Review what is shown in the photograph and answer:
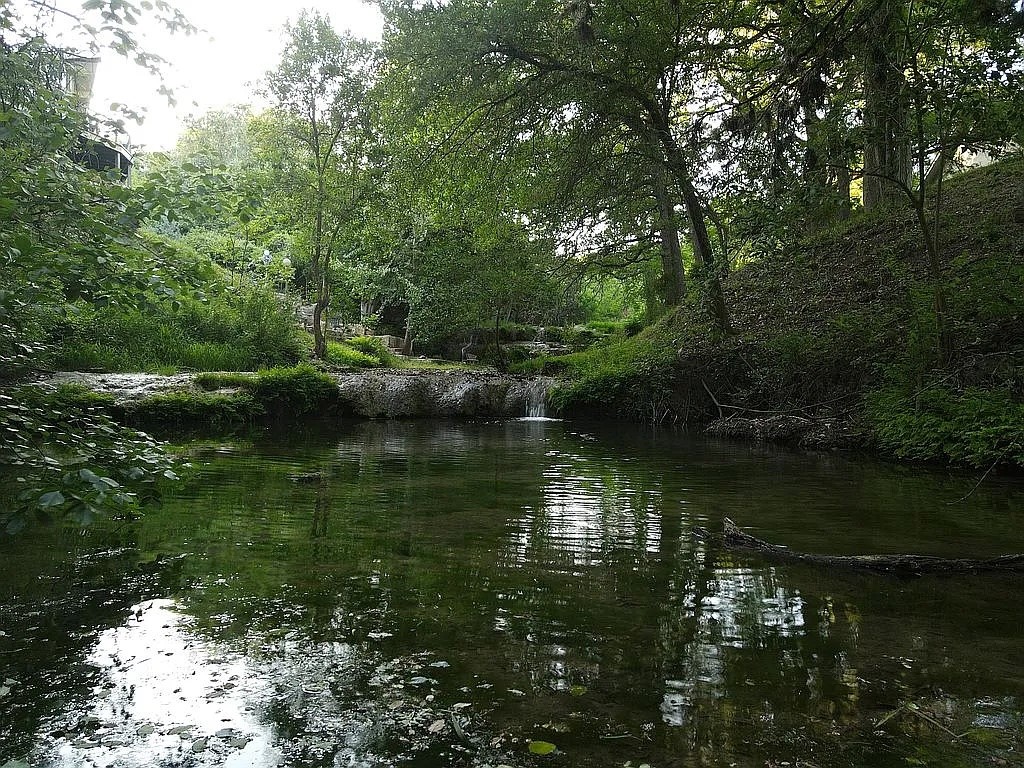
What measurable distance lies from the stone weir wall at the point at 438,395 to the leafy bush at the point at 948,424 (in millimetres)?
10079

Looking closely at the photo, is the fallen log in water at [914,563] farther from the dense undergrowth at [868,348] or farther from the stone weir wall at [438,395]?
the stone weir wall at [438,395]

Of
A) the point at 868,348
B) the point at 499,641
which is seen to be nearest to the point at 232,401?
the point at 499,641

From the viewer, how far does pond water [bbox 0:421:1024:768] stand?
83.9 inches

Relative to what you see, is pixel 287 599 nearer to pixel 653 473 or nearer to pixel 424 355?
pixel 653 473

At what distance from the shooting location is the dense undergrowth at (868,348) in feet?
29.0

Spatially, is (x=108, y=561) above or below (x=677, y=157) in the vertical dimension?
below

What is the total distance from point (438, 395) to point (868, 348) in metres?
10.5

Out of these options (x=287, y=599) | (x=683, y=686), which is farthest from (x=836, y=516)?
(x=287, y=599)

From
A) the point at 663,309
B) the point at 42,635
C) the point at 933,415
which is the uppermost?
the point at 663,309

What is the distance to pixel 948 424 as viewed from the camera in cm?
880

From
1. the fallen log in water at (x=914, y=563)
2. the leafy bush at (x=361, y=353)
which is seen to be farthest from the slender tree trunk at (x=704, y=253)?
the leafy bush at (x=361, y=353)

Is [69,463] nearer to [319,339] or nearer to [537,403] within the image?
Answer: [537,403]

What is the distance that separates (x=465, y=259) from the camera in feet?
65.7

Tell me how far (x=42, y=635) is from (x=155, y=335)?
15778 mm
